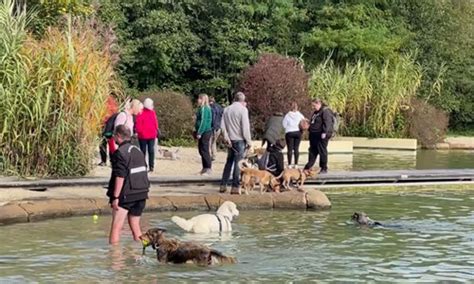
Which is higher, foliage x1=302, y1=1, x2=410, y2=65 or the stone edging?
foliage x1=302, y1=1, x2=410, y2=65

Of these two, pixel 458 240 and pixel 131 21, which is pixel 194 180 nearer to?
pixel 458 240

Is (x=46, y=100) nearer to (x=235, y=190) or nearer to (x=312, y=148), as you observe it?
(x=235, y=190)

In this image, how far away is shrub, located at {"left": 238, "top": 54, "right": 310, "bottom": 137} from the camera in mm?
31594

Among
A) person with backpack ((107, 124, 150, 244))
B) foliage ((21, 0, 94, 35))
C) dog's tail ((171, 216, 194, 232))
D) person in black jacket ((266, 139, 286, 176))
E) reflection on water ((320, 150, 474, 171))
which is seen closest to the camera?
person with backpack ((107, 124, 150, 244))

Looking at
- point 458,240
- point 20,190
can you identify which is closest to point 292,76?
point 20,190

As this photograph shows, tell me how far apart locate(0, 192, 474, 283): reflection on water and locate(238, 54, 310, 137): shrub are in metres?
15.7

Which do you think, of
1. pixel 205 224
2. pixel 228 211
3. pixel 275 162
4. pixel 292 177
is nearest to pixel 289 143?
pixel 275 162

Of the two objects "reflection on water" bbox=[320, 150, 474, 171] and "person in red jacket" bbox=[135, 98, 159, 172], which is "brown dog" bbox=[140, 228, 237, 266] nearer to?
"person in red jacket" bbox=[135, 98, 159, 172]

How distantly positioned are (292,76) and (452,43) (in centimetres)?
1624

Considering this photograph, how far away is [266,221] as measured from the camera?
14539 mm

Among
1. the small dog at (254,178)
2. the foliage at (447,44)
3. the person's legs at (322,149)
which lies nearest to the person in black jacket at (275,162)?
the small dog at (254,178)

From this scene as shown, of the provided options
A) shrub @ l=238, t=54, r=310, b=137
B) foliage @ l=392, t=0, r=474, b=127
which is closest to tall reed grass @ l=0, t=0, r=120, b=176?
shrub @ l=238, t=54, r=310, b=137

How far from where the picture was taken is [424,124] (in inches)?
1427

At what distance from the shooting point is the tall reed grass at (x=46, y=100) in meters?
16.9
